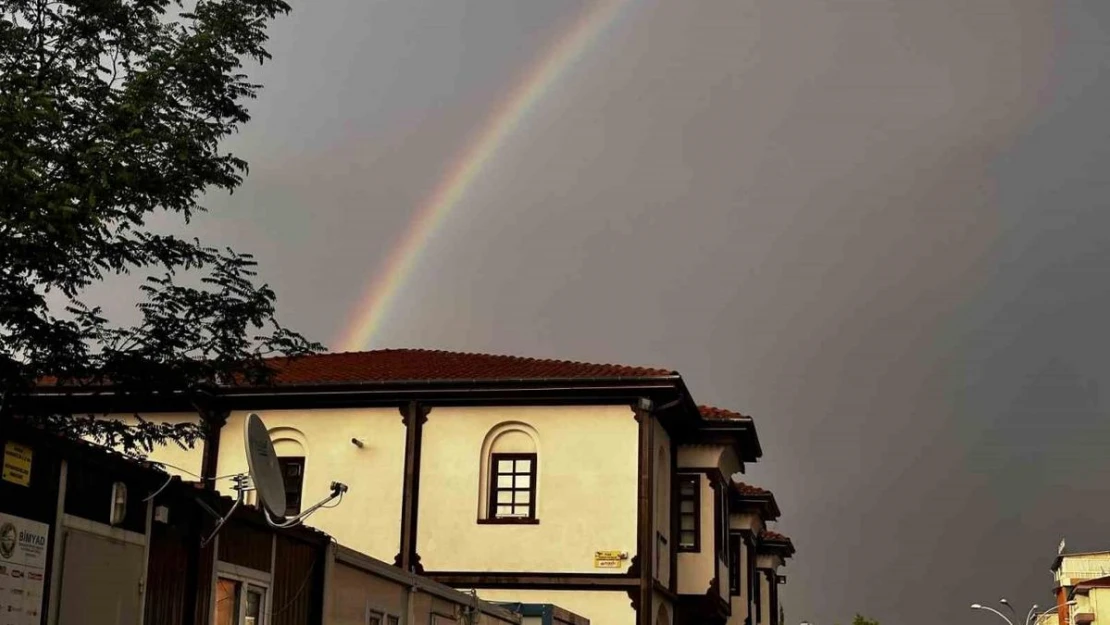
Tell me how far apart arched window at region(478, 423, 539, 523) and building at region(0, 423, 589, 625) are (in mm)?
15635

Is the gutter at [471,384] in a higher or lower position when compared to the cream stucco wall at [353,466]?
higher

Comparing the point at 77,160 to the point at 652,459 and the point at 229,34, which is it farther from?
the point at 652,459

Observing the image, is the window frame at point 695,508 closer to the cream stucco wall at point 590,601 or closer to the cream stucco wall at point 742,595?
the cream stucco wall at point 590,601

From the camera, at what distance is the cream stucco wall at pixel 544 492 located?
32.0m

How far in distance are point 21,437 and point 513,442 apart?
23.3 metres

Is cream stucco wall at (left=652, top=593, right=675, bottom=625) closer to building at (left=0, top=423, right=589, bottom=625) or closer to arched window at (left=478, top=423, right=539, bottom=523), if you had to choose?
arched window at (left=478, top=423, right=539, bottom=523)

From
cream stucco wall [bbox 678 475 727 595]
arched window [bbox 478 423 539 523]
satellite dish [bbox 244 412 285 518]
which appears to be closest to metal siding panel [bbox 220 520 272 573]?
satellite dish [bbox 244 412 285 518]

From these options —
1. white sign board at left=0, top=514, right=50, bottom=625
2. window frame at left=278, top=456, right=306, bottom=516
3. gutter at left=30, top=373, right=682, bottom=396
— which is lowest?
white sign board at left=0, top=514, right=50, bottom=625

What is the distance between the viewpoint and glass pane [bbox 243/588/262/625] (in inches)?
569

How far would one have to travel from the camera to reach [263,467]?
13.6 meters

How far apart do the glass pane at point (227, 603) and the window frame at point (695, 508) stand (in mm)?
22729

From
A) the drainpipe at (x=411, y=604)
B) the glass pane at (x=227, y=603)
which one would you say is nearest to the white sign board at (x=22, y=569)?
the glass pane at (x=227, y=603)

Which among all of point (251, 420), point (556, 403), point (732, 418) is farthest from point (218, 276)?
point (732, 418)

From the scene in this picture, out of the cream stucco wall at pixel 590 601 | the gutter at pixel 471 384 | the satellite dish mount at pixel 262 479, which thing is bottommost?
the satellite dish mount at pixel 262 479
